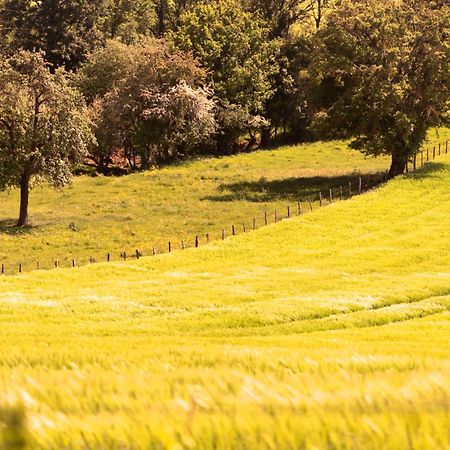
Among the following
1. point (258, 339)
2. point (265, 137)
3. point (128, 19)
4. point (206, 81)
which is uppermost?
point (128, 19)

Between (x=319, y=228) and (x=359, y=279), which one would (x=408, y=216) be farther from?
(x=359, y=279)

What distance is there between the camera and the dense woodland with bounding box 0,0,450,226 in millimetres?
57750

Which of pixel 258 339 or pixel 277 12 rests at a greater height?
pixel 277 12

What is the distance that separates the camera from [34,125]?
188 ft

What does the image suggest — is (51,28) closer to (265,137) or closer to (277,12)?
(277,12)

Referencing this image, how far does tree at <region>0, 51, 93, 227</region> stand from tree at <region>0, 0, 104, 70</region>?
51.4 metres

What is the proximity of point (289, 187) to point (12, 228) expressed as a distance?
27.8 m

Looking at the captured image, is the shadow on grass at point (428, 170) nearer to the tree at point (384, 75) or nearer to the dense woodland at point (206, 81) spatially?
the tree at point (384, 75)

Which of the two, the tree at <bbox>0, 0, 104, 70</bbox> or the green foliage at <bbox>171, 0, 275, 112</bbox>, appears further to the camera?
the tree at <bbox>0, 0, 104, 70</bbox>

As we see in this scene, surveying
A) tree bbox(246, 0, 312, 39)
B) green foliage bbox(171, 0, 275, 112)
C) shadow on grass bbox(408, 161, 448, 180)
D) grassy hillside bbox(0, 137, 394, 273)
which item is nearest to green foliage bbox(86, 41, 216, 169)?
grassy hillside bbox(0, 137, 394, 273)

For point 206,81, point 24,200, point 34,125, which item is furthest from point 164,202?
point 206,81

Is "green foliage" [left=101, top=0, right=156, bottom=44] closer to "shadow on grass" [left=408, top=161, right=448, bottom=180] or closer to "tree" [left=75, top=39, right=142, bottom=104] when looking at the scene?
"tree" [left=75, top=39, right=142, bottom=104]

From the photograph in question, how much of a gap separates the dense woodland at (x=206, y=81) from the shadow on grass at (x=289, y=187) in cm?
420

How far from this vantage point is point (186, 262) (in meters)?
41.3
